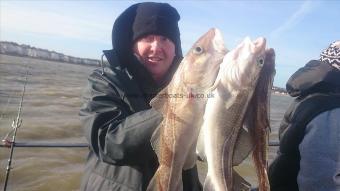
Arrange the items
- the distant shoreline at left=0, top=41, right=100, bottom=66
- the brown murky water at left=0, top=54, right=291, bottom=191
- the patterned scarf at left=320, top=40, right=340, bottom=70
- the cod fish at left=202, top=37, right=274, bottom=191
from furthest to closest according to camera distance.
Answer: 1. the distant shoreline at left=0, top=41, right=100, bottom=66
2. the brown murky water at left=0, top=54, right=291, bottom=191
3. the patterned scarf at left=320, top=40, right=340, bottom=70
4. the cod fish at left=202, top=37, right=274, bottom=191

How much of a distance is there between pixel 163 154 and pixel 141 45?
4.45ft

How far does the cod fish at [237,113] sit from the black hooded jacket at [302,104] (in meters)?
1.09

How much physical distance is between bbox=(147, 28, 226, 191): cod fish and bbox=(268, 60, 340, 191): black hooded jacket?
1260mm

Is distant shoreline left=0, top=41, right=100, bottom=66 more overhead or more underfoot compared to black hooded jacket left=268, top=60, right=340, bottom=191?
more underfoot

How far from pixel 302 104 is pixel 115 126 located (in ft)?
5.06

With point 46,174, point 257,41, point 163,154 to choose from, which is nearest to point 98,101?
point 163,154

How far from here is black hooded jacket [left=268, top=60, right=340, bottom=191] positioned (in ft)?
10.7

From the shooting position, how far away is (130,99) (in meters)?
3.22

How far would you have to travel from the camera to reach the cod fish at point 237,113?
2.22 metres

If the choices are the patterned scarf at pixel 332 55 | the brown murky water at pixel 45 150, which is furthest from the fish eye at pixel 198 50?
the brown murky water at pixel 45 150

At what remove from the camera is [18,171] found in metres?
10.5

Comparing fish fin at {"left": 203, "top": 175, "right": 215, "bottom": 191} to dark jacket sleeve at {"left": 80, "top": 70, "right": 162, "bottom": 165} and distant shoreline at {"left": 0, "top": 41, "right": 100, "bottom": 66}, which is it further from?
distant shoreline at {"left": 0, "top": 41, "right": 100, "bottom": 66}

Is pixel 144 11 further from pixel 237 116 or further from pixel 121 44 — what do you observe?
pixel 237 116

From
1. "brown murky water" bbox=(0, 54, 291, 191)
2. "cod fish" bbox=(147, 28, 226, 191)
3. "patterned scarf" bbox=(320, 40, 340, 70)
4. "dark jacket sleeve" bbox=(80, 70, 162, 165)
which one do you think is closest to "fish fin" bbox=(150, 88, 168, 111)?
"cod fish" bbox=(147, 28, 226, 191)
